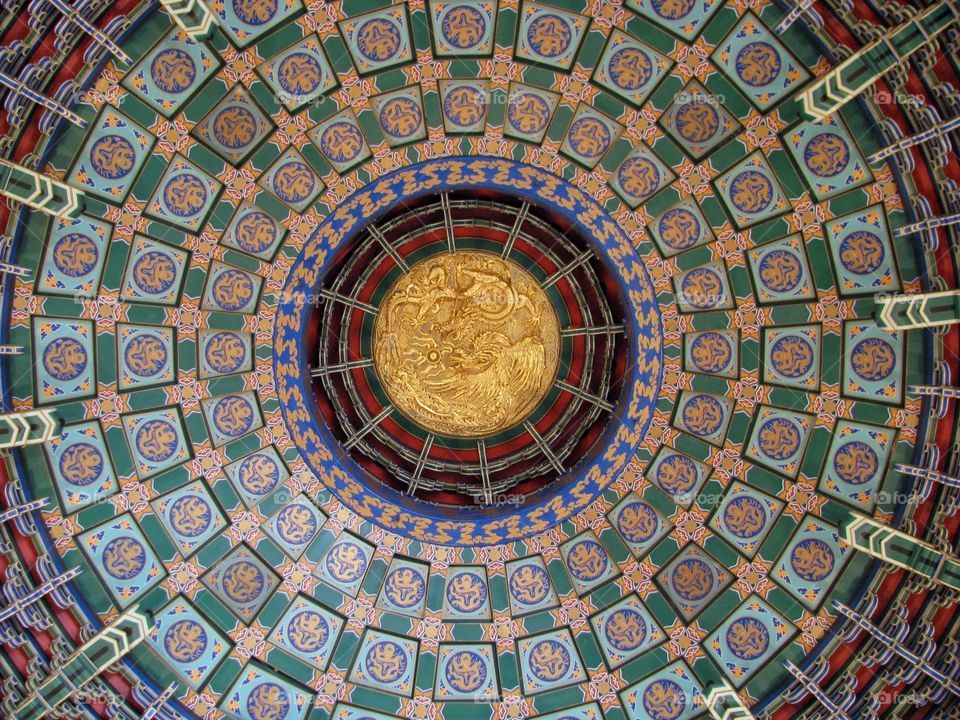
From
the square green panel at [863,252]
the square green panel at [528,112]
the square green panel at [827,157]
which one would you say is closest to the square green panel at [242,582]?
the square green panel at [528,112]

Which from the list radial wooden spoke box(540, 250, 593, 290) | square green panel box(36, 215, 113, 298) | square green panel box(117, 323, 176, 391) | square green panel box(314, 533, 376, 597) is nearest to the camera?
square green panel box(36, 215, 113, 298)

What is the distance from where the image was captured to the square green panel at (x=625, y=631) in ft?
55.2

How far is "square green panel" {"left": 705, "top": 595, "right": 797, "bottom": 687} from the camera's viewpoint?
1619 cm

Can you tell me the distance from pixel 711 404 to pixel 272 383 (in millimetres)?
10239

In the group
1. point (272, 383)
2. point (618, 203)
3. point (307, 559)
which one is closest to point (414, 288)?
point (272, 383)

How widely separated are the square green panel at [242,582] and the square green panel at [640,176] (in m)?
11.9

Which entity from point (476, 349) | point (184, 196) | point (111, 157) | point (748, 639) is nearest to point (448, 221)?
point (476, 349)

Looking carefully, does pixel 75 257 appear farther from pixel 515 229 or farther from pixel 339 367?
pixel 515 229

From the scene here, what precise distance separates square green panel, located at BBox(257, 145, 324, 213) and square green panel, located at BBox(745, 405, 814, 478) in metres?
11.3

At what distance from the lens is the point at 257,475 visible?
17.0 m

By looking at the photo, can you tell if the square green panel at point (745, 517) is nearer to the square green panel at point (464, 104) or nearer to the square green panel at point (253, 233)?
the square green panel at point (464, 104)

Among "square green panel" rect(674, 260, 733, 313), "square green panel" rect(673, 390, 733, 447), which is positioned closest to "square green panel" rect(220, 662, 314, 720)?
"square green panel" rect(673, 390, 733, 447)

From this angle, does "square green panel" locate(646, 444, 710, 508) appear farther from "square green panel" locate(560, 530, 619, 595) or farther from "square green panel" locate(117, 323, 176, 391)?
"square green panel" locate(117, 323, 176, 391)

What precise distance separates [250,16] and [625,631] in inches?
611
